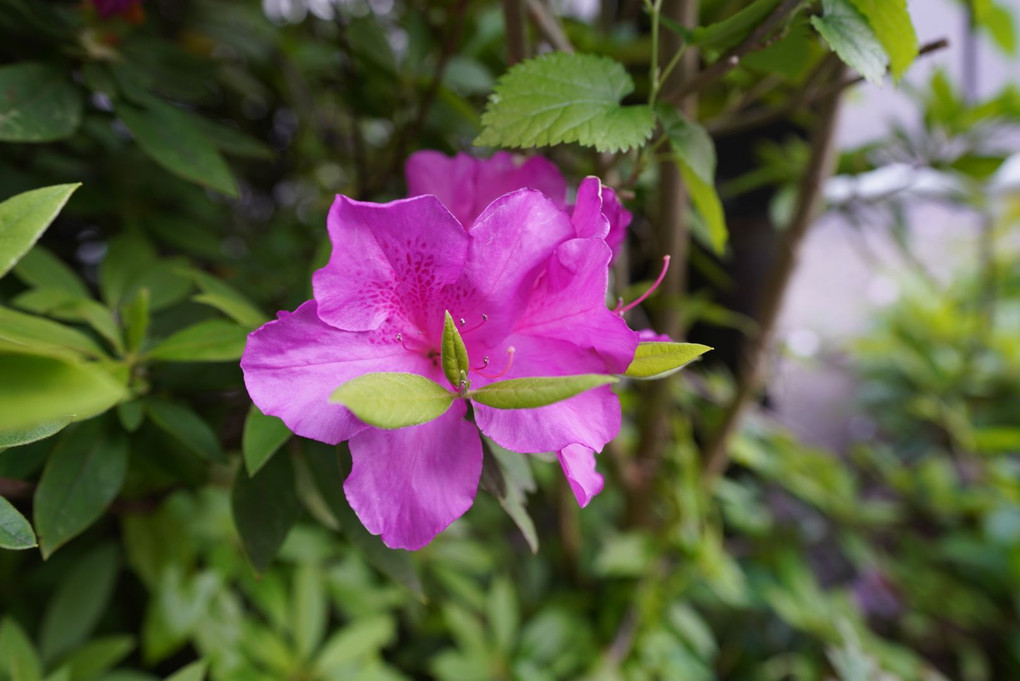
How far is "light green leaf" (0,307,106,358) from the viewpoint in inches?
15.1

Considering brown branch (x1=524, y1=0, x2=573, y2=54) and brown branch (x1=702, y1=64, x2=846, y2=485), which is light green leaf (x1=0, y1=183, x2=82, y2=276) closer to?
brown branch (x1=524, y1=0, x2=573, y2=54)

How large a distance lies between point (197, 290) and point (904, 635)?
5.47 ft

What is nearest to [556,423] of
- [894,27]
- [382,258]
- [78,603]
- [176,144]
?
[382,258]

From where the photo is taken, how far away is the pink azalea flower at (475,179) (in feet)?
1.52

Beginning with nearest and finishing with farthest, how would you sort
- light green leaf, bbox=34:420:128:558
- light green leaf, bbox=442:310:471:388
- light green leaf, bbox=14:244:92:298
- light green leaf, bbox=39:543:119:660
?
light green leaf, bbox=442:310:471:388, light green leaf, bbox=34:420:128:558, light green leaf, bbox=14:244:92:298, light green leaf, bbox=39:543:119:660

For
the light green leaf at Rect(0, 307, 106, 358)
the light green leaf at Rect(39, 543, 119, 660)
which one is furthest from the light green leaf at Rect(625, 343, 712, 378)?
the light green leaf at Rect(39, 543, 119, 660)

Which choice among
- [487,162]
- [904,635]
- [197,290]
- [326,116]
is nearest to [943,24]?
[904,635]

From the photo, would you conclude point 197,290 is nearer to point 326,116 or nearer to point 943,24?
point 326,116

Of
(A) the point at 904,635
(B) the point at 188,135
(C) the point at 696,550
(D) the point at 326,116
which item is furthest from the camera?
(A) the point at 904,635

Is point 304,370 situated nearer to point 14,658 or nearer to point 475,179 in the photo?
point 475,179

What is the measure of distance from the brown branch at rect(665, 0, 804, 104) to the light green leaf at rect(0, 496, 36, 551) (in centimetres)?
53

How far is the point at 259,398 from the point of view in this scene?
13.3 inches

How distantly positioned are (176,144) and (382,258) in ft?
1.13

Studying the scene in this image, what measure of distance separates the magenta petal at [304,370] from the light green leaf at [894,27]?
42 centimetres
